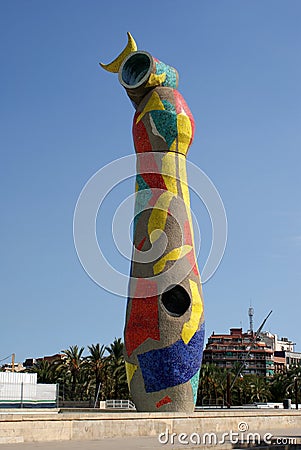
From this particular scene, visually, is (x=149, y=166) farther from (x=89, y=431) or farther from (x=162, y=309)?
(x=89, y=431)

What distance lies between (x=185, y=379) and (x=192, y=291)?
2.79 meters

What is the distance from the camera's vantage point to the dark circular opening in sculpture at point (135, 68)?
23.0 metres

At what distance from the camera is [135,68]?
23.6 metres

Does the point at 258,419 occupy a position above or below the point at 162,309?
below

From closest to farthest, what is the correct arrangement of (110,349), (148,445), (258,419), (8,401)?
(148,445) < (258,419) < (8,401) < (110,349)

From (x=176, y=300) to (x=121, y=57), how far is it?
32.6 ft

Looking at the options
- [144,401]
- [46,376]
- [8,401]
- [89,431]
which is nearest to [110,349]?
[46,376]

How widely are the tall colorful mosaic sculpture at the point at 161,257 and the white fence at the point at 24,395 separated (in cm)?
644

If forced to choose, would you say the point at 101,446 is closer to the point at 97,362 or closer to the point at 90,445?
the point at 90,445

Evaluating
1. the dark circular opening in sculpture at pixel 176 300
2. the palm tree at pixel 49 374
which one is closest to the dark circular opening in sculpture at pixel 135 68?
the dark circular opening in sculpture at pixel 176 300

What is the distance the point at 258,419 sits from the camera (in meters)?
18.8

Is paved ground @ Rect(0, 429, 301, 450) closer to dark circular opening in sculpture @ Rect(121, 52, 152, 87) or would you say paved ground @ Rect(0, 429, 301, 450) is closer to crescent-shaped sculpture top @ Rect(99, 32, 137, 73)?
dark circular opening in sculpture @ Rect(121, 52, 152, 87)

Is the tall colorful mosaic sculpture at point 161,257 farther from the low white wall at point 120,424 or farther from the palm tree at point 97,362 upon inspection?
the palm tree at point 97,362

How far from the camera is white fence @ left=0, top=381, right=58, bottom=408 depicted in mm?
24797
